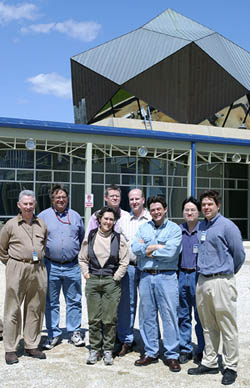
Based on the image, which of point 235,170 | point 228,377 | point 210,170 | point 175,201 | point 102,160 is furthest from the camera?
point 235,170

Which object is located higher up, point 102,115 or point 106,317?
point 102,115

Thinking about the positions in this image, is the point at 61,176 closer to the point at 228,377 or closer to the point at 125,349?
the point at 125,349

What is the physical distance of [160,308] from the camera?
4.90 meters

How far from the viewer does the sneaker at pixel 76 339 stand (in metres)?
5.46

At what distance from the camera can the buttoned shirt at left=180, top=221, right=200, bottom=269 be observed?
4969 millimetres

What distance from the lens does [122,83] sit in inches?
923

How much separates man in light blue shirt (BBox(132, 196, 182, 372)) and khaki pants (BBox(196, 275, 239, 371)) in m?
0.36

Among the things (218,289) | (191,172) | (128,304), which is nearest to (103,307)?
(128,304)

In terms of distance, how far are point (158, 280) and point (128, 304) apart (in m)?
0.68

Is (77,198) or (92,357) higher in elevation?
(77,198)

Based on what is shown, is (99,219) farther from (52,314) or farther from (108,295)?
(52,314)

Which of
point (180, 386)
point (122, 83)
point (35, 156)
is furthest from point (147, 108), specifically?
point (180, 386)

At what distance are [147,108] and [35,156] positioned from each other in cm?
738

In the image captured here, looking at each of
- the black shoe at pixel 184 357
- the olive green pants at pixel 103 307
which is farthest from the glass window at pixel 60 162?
the black shoe at pixel 184 357
